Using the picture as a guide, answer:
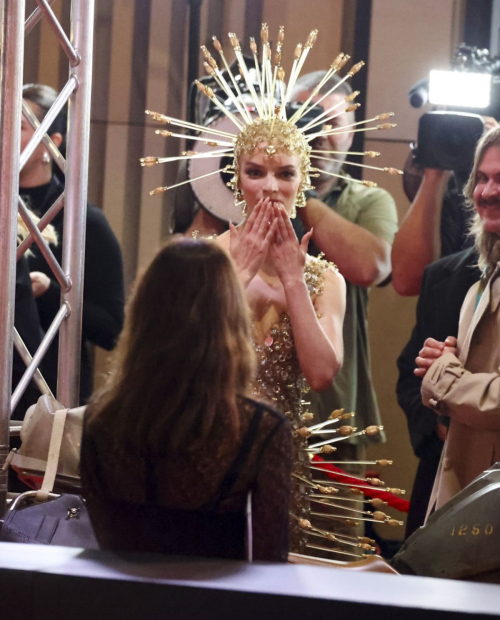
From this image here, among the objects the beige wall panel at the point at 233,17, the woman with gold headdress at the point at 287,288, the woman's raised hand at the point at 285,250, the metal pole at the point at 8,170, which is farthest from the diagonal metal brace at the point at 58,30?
the beige wall panel at the point at 233,17

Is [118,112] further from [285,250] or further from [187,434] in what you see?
[187,434]

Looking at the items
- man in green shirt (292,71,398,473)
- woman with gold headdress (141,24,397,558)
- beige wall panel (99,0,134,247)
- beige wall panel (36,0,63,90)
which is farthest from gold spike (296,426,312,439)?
beige wall panel (36,0,63,90)

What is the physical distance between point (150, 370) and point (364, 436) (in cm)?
250

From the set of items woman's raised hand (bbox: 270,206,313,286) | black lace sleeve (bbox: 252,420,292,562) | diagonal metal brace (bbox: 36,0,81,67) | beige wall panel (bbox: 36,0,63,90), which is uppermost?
beige wall panel (bbox: 36,0,63,90)

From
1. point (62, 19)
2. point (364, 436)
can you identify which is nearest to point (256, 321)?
point (364, 436)

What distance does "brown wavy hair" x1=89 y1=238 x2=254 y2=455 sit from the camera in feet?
4.41

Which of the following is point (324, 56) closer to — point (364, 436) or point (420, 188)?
point (420, 188)

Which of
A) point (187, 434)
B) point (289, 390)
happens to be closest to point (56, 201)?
point (289, 390)

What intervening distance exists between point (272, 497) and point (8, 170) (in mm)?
1019

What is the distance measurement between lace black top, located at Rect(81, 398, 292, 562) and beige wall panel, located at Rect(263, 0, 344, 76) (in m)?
2.93

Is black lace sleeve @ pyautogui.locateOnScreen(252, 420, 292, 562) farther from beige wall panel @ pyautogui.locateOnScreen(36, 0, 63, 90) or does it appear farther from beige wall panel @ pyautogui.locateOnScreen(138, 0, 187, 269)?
beige wall panel @ pyautogui.locateOnScreen(36, 0, 63, 90)

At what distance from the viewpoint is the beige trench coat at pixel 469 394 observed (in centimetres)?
219

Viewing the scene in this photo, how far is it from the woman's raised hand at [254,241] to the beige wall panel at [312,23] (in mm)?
1790

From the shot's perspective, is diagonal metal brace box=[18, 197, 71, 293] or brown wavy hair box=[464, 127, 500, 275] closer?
diagonal metal brace box=[18, 197, 71, 293]
